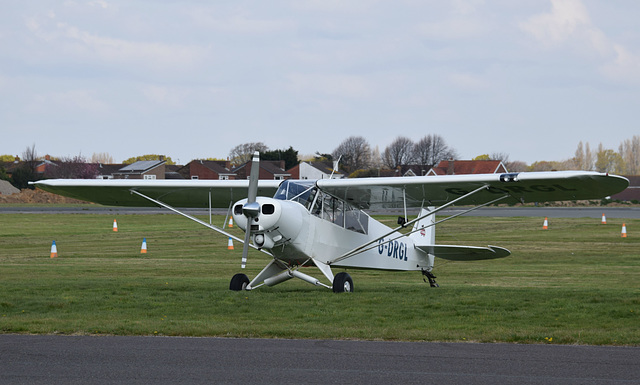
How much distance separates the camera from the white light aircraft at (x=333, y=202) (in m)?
13.8

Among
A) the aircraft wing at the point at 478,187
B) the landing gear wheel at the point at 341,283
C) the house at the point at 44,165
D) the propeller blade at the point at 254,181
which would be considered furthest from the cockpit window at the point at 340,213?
the house at the point at 44,165

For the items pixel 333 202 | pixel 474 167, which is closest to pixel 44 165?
pixel 474 167

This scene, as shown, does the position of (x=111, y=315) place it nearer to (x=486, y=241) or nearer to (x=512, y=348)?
(x=512, y=348)

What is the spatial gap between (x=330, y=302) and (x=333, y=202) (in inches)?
131

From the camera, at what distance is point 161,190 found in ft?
56.9

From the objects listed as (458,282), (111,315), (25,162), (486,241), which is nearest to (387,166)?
(25,162)

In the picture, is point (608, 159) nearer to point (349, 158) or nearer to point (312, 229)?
point (349, 158)

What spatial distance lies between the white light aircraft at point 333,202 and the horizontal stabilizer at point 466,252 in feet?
0.11

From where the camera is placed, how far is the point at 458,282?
64.1 ft

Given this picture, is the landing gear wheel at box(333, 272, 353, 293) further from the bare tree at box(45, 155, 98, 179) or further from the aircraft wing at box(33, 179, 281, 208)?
the bare tree at box(45, 155, 98, 179)

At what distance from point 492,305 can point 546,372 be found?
16.7 feet

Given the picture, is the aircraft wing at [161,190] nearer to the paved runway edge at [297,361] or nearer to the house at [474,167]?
the paved runway edge at [297,361]

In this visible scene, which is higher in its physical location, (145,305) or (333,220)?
(333,220)

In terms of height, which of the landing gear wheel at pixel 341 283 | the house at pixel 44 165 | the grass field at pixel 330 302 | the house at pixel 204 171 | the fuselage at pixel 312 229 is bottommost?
the grass field at pixel 330 302
